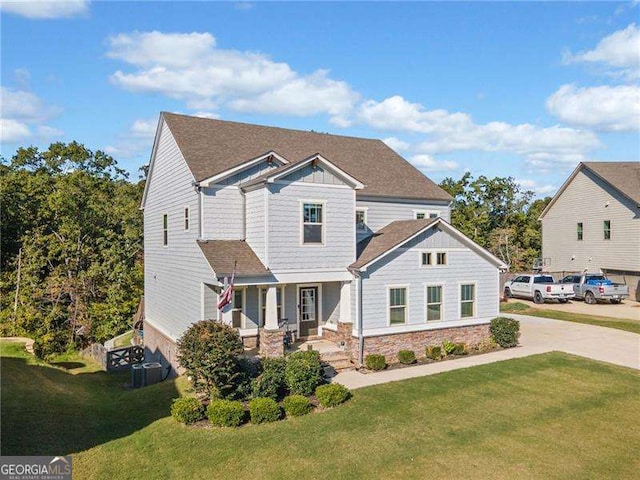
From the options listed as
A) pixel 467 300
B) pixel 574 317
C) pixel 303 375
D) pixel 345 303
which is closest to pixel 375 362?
pixel 345 303

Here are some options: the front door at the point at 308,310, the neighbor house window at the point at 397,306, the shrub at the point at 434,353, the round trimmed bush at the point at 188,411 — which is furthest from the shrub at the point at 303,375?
the shrub at the point at 434,353

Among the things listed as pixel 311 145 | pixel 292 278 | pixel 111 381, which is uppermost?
pixel 311 145

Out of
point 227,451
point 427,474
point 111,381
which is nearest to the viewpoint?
point 427,474

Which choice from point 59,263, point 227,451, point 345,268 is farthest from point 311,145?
point 59,263

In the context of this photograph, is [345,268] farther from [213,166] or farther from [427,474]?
[427,474]

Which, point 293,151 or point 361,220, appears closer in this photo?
point 361,220

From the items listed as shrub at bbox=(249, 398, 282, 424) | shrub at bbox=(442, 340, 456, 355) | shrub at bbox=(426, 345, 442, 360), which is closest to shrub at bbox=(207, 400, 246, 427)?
shrub at bbox=(249, 398, 282, 424)

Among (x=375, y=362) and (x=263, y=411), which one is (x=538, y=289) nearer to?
(x=375, y=362)
